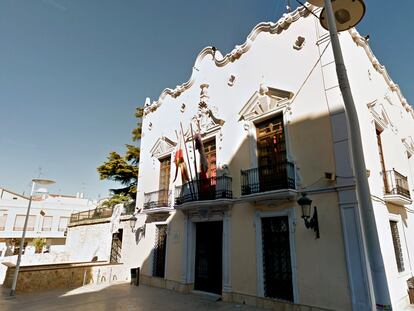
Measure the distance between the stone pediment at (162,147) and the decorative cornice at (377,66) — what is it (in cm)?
750

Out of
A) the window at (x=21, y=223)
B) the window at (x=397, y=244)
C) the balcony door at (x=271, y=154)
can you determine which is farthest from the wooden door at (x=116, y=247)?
the window at (x=21, y=223)

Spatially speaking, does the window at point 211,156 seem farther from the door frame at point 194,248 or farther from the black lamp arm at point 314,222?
the black lamp arm at point 314,222

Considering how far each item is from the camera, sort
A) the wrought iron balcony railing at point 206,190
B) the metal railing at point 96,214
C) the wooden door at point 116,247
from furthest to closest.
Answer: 1. the metal railing at point 96,214
2. the wooden door at point 116,247
3. the wrought iron balcony railing at point 206,190

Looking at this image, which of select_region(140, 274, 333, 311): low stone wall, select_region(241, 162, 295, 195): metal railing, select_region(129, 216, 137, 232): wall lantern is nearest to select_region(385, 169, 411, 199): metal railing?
select_region(241, 162, 295, 195): metal railing

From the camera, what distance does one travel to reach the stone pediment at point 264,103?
773 centimetres

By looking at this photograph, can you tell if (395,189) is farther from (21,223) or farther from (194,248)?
(21,223)

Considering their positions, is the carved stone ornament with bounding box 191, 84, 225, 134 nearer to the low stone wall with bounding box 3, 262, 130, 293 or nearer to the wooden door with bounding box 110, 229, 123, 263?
the wooden door with bounding box 110, 229, 123, 263

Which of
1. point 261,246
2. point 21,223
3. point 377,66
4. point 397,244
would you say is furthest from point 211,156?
point 21,223

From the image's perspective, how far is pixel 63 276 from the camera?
33.8ft

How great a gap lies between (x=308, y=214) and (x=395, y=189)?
9.41 feet

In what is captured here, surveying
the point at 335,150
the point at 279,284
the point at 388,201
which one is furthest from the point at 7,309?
the point at 388,201

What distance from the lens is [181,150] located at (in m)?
10.4

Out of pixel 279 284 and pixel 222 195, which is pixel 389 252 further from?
pixel 222 195

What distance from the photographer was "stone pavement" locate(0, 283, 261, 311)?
23.7 ft
